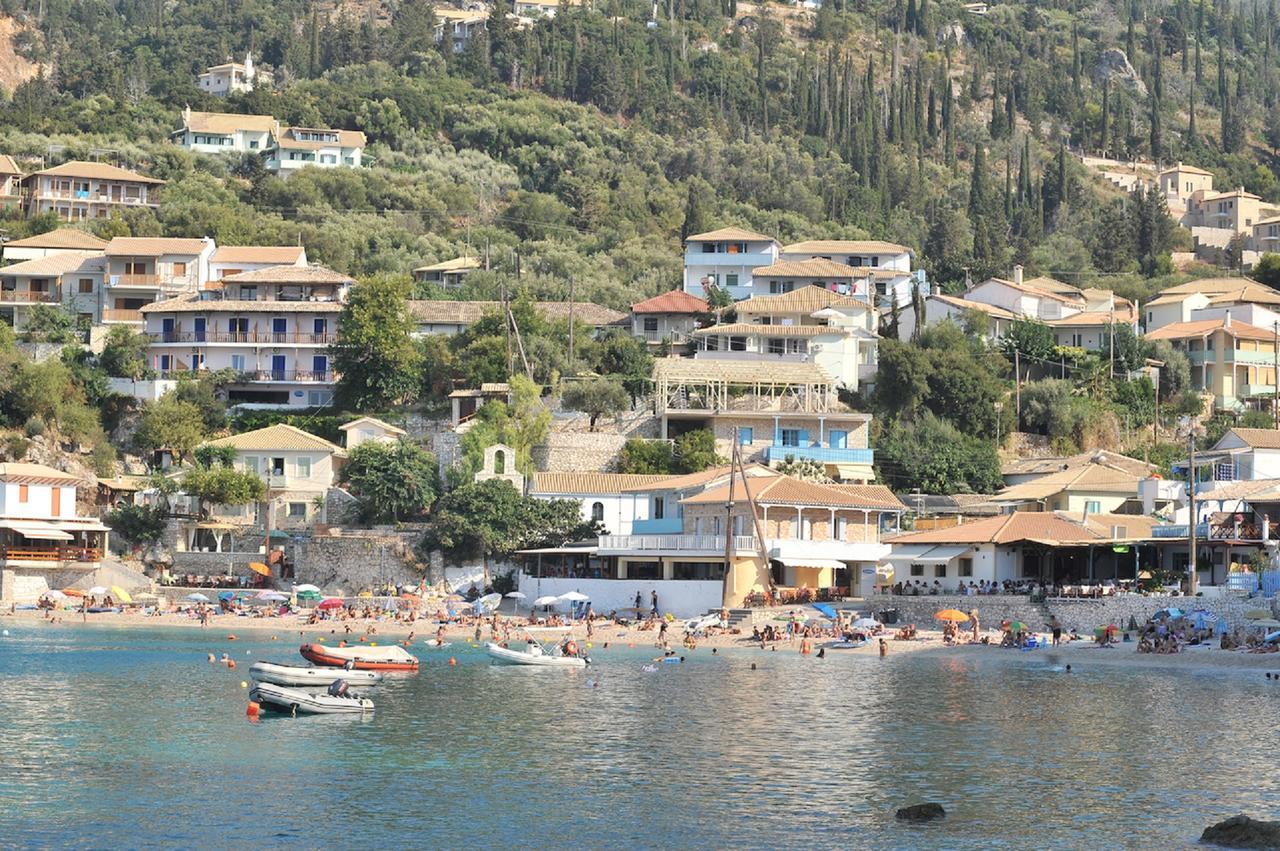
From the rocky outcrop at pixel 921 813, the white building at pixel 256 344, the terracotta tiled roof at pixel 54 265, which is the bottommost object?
the rocky outcrop at pixel 921 813

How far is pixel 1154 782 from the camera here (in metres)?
34.1

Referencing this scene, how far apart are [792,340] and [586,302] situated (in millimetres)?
18673

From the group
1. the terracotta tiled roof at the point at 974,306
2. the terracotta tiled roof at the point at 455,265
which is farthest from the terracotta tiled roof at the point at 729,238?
the terracotta tiled roof at the point at 455,265

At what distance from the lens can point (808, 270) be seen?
9838cm

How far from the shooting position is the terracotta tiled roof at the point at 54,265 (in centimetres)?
9412

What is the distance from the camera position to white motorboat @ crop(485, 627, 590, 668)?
55.0 meters

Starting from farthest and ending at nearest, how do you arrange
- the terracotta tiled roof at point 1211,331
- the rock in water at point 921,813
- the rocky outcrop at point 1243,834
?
1. the terracotta tiled roof at point 1211,331
2. the rock in water at point 921,813
3. the rocky outcrop at point 1243,834

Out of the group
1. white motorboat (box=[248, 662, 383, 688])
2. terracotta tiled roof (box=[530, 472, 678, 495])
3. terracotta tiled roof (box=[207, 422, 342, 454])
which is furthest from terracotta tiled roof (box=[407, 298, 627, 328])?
white motorboat (box=[248, 662, 383, 688])

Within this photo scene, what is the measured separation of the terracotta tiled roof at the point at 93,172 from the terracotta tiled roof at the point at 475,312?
28.2m

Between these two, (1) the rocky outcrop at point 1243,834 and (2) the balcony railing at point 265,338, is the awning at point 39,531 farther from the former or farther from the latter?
(1) the rocky outcrop at point 1243,834

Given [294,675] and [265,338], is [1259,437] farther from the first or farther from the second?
[265,338]

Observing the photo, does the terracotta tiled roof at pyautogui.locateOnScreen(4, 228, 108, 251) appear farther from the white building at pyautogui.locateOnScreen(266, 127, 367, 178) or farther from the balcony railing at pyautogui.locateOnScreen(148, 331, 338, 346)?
the white building at pyautogui.locateOnScreen(266, 127, 367, 178)

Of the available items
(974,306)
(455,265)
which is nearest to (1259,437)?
(974,306)

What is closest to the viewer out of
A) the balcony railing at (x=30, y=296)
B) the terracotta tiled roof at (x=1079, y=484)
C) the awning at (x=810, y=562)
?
the awning at (x=810, y=562)
